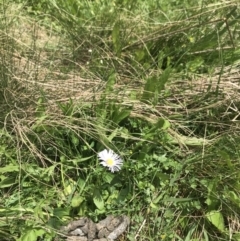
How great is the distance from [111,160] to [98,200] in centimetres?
16

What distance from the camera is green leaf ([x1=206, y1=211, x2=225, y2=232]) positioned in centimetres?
168

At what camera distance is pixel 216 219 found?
5.55 feet

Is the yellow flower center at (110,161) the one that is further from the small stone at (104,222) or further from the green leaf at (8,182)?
the green leaf at (8,182)

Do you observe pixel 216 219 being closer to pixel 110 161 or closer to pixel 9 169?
pixel 110 161

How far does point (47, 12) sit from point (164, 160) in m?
1.20

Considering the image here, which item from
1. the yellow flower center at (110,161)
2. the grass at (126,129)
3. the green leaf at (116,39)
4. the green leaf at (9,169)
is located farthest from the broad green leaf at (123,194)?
the green leaf at (116,39)

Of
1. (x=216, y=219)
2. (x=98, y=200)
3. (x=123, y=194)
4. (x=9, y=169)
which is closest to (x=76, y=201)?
(x=98, y=200)

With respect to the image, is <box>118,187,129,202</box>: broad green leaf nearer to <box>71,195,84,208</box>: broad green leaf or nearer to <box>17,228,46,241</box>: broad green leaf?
<box>71,195,84,208</box>: broad green leaf

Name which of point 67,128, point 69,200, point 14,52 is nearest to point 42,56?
point 14,52

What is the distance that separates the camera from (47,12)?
248 centimetres

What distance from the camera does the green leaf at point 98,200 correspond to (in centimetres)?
168

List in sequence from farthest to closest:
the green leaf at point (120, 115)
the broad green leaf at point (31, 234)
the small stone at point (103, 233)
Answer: the green leaf at point (120, 115)
the small stone at point (103, 233)
the broad green leaf at point (31, 234)

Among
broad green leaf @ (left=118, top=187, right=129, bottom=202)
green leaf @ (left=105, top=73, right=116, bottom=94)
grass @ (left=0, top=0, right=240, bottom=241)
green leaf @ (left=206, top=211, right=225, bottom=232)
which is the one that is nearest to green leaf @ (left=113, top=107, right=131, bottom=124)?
grass @ (left=0, top=0, right=240, bottom=241)

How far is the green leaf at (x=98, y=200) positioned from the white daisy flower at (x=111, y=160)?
11 cm
